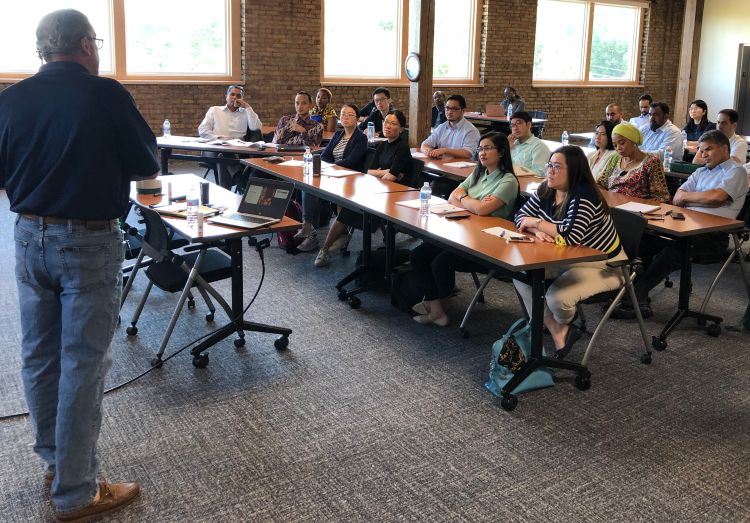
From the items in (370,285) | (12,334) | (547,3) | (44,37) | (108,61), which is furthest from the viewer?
(547,3)

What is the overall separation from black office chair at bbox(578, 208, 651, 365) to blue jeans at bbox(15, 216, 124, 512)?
8.28 ft

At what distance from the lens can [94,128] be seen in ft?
7.99

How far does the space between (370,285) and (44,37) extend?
315cm

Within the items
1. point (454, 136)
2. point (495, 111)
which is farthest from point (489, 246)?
point (495, 111)

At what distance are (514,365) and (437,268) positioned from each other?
3.66 ft

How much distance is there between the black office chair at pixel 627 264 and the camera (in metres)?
4.09

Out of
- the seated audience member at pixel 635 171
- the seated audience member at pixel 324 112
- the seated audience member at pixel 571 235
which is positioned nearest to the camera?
the seated audience member at pixel 571 235

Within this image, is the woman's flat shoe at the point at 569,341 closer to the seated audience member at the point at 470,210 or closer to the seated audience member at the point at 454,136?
the seated audience member at the point at 470,210

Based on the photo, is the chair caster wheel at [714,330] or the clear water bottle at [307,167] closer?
the chair caster wheel at [714,330]

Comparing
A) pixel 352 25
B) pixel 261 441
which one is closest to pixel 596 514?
pixel 261 441

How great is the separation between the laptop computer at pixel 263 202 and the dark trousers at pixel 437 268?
40.3 inches

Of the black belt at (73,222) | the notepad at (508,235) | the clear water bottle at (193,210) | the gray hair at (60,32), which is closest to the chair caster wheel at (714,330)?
the notepad at (508,235)

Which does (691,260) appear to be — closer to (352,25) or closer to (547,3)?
(352,25)

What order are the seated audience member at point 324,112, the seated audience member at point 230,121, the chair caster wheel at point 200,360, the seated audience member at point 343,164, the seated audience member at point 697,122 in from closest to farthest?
the chair caster wheel at point 200,360 < the seated audience member at point 343,164 < the seated audience member at point 697,122 < the seated audience member at point 230,121 < the seated audience member at point 324,112
